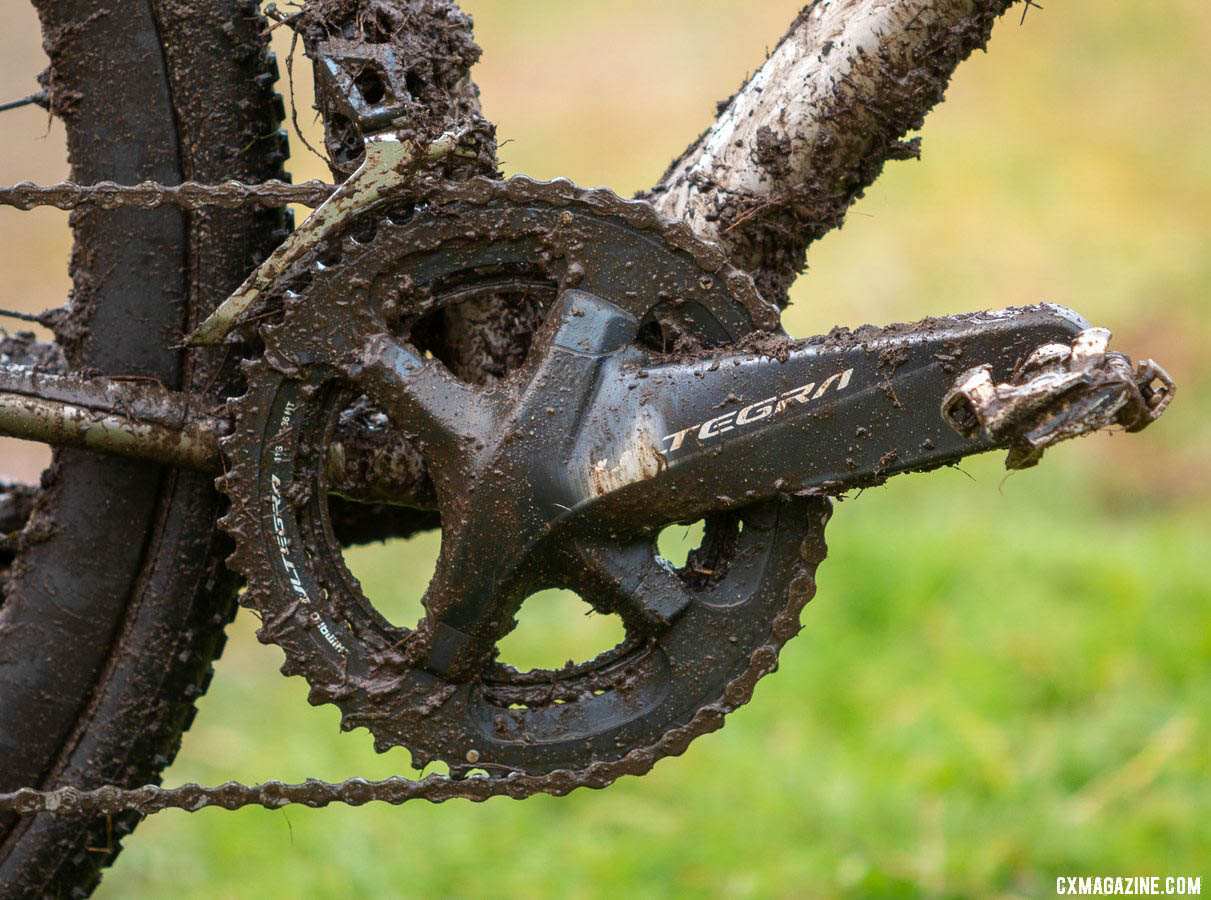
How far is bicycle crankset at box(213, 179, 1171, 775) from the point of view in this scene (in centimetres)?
116

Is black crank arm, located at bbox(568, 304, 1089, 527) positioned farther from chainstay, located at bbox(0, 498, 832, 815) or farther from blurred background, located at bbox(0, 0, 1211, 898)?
blurred background, located at bbox(0, 0, 1211, 898)

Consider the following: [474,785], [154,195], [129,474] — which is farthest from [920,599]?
[154,195]

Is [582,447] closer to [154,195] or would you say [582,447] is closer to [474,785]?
[474,785]

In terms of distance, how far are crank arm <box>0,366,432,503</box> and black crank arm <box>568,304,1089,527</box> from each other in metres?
0.28

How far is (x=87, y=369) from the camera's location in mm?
1309

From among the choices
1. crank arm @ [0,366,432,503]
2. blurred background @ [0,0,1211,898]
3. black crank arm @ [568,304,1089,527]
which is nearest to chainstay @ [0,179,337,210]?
crank arm @ [0,366,432,503]

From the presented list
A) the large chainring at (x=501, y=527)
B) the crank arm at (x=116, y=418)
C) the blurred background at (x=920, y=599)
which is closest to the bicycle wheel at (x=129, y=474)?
the crank arm at (x=116, y=418)

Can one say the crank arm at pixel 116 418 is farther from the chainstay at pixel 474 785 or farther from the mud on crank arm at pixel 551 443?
the chainstay at pixel 474 785

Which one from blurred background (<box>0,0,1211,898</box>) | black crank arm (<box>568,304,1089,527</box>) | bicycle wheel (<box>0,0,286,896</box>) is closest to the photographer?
black crank arm (<box>568,304,1089,527</box>)

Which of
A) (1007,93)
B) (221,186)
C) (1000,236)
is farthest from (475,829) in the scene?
(1007,93)

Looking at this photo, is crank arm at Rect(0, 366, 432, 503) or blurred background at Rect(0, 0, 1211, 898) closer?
crank arm at Rect(0, 366, 432, 503)

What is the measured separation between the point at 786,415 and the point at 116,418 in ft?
2.00

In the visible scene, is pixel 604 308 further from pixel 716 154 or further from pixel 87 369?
pixel 87 369

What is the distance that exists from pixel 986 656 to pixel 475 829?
4.00ft
